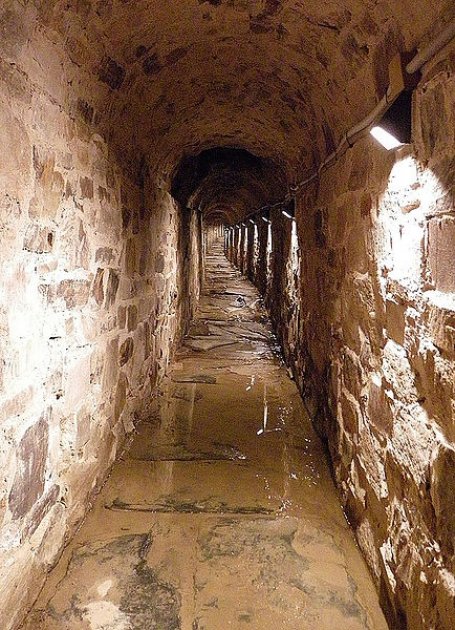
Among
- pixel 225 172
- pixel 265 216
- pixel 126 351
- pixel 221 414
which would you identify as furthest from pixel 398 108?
pixel 265 216

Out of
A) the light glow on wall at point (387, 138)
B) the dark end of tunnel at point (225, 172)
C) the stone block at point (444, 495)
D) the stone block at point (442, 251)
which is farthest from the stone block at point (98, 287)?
the dark end of tunnel at point (225, 172)

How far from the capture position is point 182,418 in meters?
3.36

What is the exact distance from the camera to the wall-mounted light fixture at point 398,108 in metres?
1.42

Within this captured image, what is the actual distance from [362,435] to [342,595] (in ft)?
2.18

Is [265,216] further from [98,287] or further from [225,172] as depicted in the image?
[98,287]

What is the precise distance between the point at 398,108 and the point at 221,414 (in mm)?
2526


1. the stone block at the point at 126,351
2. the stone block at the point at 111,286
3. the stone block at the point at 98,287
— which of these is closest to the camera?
the stone block at the point at 98,287

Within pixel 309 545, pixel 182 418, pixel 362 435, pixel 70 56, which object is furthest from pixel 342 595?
pixel 70 56

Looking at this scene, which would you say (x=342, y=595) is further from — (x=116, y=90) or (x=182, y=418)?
(x=116, y=90)

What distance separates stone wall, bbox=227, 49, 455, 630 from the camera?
1.23 m

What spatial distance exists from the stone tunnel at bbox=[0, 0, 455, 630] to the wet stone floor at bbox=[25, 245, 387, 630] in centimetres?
1

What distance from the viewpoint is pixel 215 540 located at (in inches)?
79.1

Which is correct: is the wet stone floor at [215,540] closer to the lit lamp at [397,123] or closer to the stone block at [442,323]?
the stone block at [442,323]

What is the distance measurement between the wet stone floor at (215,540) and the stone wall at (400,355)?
19 cm
